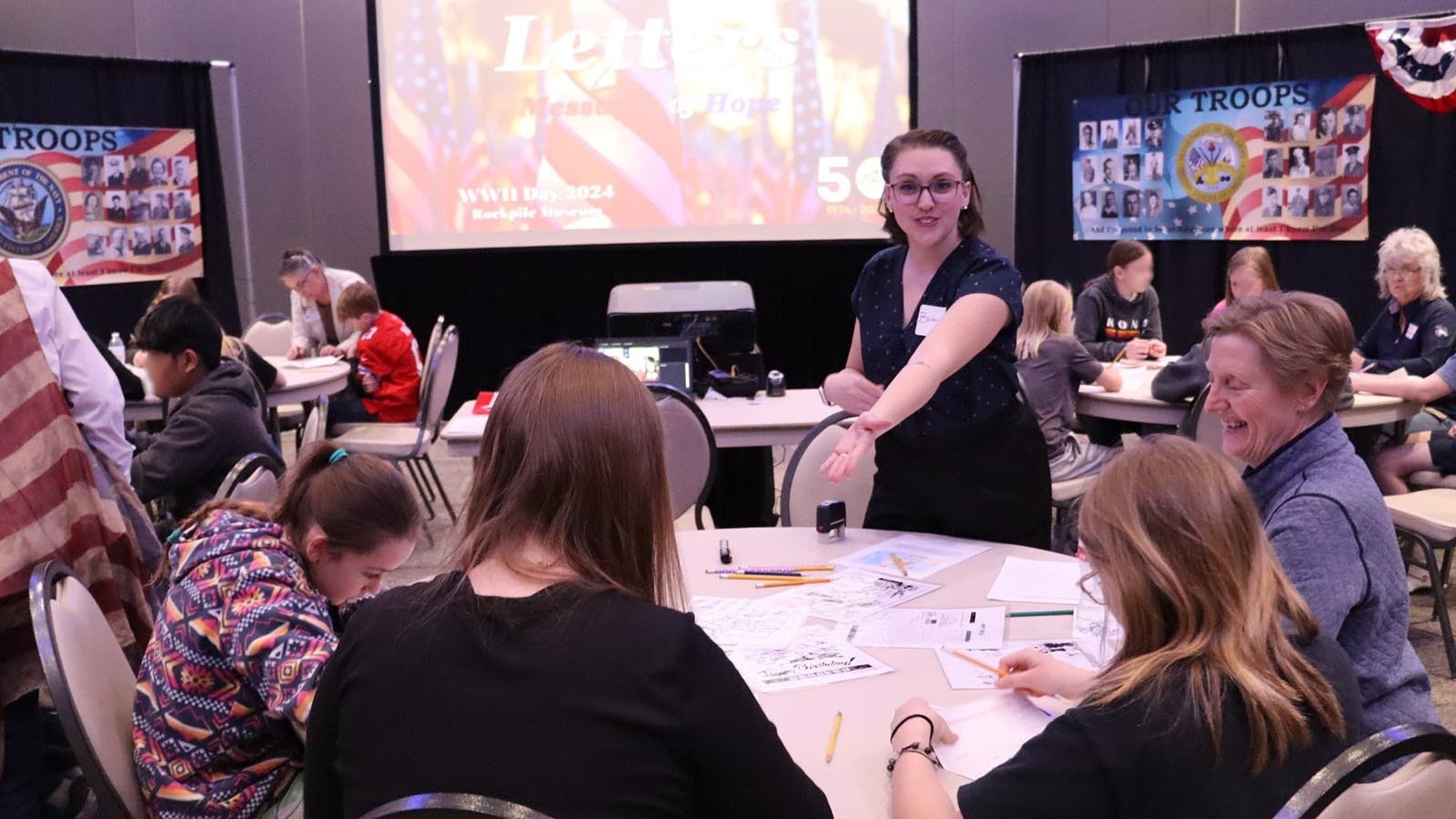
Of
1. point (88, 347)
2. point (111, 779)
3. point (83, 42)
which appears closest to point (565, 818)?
point (111, 779)

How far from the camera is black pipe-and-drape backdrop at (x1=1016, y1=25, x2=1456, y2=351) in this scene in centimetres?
646

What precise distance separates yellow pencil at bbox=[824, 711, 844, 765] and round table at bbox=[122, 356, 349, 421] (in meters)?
3.87

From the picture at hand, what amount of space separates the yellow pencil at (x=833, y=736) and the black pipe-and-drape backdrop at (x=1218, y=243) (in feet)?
19.8

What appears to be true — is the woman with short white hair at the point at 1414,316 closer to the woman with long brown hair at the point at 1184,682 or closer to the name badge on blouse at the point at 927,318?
the name badge on blouse at the point at 927,318

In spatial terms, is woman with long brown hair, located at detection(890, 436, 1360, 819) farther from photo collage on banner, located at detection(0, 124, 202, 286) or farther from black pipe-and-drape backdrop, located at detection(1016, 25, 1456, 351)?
photo collage on banner, located at detection(0, 124, 202, 286)

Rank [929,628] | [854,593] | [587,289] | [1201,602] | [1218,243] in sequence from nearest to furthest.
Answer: [1201,602]
[929,628]
[854,593]
[1218,243]
[587,289]

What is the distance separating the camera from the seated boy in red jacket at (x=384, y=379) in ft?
18.9

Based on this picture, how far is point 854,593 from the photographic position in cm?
215

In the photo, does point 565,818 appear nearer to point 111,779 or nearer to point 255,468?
point 111,779

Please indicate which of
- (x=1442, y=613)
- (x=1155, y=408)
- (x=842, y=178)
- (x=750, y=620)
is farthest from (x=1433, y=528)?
(x=842, y=178)

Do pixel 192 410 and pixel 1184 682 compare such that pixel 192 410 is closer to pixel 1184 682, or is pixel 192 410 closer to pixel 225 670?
pixel 225 670

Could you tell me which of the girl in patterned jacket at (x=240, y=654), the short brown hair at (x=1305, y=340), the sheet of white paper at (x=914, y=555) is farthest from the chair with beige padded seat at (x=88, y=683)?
the short brown hair at (x=1305, y=340)

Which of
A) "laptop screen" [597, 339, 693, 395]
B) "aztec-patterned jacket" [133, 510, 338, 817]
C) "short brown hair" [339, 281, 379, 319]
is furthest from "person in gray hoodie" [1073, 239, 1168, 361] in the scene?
"aztec-patterned jacket" [133, 510, 338, 817]

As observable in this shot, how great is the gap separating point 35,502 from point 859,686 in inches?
68.9
